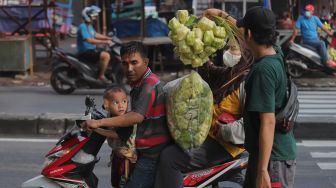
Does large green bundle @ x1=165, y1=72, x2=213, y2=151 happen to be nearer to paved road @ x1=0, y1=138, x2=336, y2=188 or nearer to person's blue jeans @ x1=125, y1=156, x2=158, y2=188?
person's blue jeans @ x1=125, y1=156, x2=158, y2=188

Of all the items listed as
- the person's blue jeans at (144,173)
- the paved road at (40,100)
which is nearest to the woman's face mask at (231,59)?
the person's blue jeans at (144,173)

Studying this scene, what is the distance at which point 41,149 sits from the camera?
7406 mm

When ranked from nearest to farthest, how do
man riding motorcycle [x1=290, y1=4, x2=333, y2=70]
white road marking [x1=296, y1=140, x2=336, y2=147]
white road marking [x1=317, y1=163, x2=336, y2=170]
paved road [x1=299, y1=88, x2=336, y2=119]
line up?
1. white road marking [x1=317, y1=163, x2=336, y2=170]
2. white road marking [x1=296, y1=140, x2=336, y2=147]
3. paved road [x1=299, y1=88, x2=336, y2=119]
4. man riding motorcycle [x1=290, y1=4, x2=333, y2=70]

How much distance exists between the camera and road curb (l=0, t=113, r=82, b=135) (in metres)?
8.25

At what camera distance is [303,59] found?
12703mm

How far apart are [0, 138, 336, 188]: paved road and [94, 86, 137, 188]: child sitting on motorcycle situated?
1.84 m

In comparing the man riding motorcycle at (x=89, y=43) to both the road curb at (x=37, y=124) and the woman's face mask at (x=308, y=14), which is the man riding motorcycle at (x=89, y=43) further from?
the woman's face mask at (x=308, y=14)

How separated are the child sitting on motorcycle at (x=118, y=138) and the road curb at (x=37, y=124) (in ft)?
13.5

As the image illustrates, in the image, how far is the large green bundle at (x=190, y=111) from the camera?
364cm

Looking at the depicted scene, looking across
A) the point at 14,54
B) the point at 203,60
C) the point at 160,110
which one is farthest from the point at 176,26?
the point at 14,54

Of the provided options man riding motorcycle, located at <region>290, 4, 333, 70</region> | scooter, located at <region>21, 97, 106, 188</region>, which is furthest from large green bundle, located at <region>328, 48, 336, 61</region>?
scooter, located at <region>21, 97, 106, 188</region>

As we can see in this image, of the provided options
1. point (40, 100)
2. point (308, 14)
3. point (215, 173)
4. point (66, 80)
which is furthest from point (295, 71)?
point (215, 173)

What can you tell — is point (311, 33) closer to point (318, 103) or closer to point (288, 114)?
point (318, 103)

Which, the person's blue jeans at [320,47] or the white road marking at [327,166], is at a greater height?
the person's blue jeans at [320,47]
